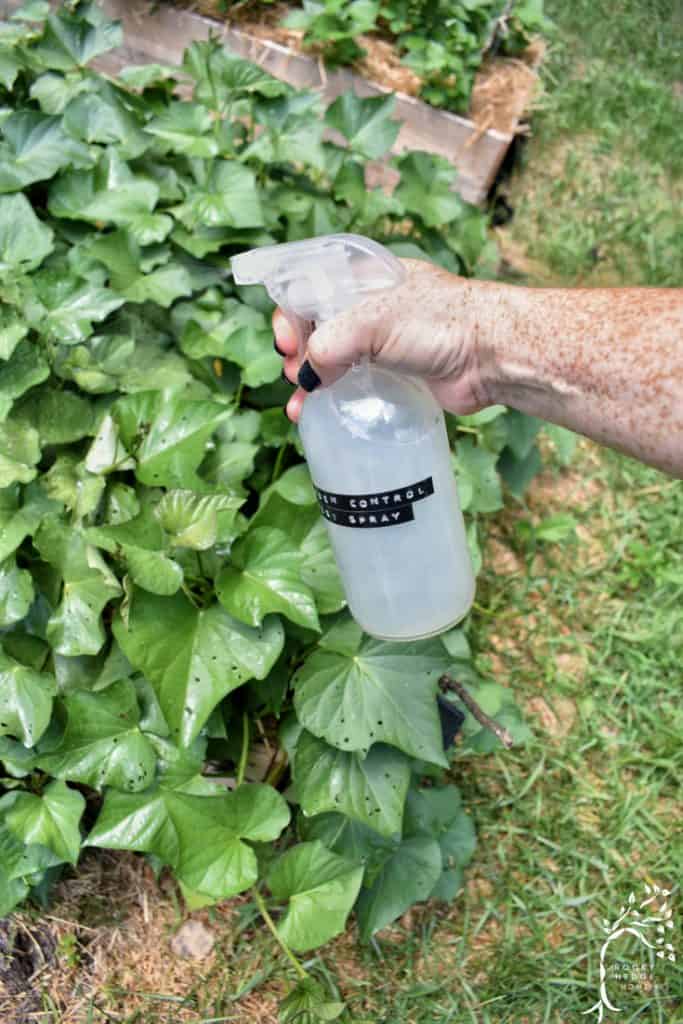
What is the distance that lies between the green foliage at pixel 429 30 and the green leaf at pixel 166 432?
1.74 metres

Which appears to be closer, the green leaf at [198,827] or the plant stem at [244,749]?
the green leaf at [198,827]

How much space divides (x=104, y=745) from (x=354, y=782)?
1.50 feet

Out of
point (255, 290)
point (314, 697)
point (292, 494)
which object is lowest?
point (314, 697)

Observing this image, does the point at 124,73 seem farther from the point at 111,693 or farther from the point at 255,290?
the point at 111,693

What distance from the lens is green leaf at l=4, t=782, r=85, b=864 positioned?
1.60 metres

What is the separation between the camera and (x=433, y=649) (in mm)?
1637

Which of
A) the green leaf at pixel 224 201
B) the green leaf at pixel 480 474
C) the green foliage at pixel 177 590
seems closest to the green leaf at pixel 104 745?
the green foliage at pixel 177 590

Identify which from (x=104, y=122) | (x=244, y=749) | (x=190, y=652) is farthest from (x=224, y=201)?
(x=244, y=749)

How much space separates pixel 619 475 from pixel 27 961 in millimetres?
2021

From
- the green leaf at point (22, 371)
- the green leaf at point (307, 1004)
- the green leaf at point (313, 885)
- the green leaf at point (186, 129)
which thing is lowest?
the green leaf at point (307, 1004)

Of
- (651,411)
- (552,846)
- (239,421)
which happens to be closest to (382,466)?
(651,411)

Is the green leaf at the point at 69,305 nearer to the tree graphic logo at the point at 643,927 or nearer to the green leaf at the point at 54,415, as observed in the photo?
the green leaf at the point at 54,415

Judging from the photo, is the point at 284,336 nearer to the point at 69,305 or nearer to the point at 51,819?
the point at 69,305

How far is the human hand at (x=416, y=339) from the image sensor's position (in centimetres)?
130
